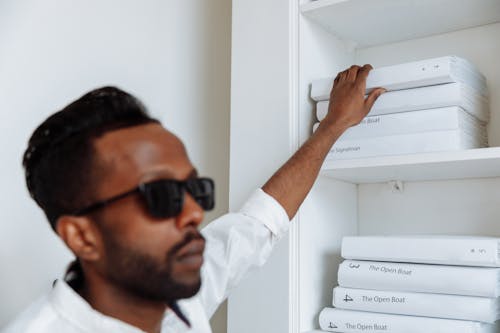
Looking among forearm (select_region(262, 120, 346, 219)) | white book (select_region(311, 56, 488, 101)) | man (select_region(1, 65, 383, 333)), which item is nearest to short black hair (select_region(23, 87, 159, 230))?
man (select_region(1, 65, 383, 333))

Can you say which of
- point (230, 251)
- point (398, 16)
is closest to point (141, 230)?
point (230, 251)

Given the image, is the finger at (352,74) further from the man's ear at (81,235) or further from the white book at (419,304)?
the man's ear at (81,235)

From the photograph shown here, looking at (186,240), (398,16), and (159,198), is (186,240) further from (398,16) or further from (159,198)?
(398,16)

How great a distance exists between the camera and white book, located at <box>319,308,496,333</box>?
4.74 feet

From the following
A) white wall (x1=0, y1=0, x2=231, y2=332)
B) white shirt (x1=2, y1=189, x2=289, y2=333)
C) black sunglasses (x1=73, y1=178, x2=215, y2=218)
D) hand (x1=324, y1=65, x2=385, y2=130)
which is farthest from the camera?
hand (x1=324, y1=65, x2=385, y2=130)

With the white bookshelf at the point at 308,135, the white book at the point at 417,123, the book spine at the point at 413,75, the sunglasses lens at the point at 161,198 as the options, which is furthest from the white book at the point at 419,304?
the sunglasses lens at the point at 161,198

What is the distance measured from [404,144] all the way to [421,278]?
0.30 meters

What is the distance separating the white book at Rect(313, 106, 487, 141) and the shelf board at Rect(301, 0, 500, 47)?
0.90 feet

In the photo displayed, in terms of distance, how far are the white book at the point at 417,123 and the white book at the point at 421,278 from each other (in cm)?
31

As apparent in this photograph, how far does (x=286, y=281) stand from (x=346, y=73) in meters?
0.51

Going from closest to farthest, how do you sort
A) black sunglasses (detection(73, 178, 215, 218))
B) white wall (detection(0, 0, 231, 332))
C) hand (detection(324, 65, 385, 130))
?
black sunglasses (detection(73, 178, 215, 218)) → white wall (detection(0, 0, 231, 332)) → hand (detection(324, 65, 385, 130))

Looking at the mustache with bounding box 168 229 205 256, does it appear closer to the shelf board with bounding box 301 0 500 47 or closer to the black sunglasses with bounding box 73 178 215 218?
the black sunglasses with bounding box 73 178 215 218

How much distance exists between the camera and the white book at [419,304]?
4.73 feet

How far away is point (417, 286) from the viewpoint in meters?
1.51
